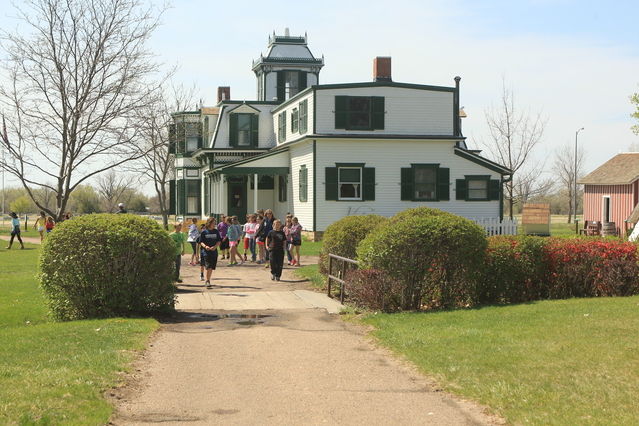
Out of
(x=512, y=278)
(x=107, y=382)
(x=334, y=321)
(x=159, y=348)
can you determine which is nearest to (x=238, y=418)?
(x=107, y=382)

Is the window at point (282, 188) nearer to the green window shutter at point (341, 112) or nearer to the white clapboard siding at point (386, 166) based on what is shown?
the white clapboard siding at point (386, 166)

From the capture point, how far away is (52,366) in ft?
31.1

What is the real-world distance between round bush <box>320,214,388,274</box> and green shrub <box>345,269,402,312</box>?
382 cm

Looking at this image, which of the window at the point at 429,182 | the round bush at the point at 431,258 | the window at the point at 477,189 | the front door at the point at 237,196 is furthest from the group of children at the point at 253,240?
the front door at the point at 237,196

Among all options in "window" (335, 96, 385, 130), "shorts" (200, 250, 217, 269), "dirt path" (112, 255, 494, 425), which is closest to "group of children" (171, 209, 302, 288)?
"shorts" (200, 250, 217, 269)

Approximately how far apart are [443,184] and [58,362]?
90.8ft

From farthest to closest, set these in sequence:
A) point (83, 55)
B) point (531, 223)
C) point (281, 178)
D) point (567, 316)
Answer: point (281, 178) → point (531, 223) → point (83, 55) → point (567, 316)

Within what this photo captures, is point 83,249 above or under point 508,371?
above

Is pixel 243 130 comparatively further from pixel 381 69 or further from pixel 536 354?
pixel 536 354

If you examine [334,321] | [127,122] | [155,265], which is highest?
[127,122]

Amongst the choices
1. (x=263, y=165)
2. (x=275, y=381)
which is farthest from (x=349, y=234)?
(x=263, y=165)

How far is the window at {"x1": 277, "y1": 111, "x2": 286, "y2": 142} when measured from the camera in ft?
138

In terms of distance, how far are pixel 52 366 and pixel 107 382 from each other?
1023 millimetres

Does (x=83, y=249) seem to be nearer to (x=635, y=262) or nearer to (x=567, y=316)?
(x=567, y=316)
